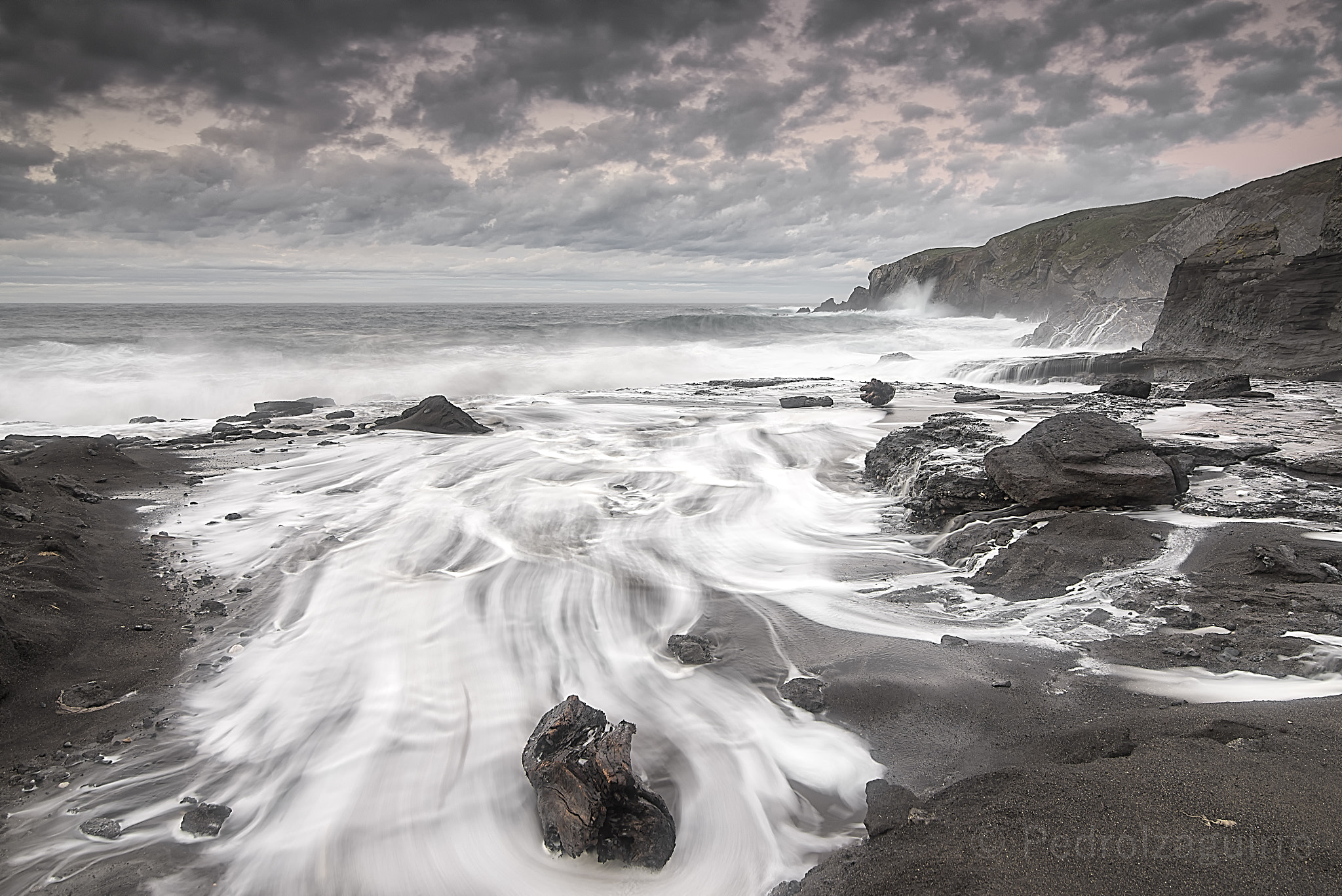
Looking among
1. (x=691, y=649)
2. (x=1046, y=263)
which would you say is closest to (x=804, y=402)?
(x=691, y=649)

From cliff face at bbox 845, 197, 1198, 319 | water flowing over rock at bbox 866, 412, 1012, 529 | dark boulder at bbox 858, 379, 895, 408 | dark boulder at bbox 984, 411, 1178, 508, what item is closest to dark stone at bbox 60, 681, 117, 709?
water flowing over rock at bbox 866, 412, 1012, 529

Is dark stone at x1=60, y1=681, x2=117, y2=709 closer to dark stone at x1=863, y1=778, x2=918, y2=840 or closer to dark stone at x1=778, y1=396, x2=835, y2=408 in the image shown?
dark stone at x1=863, y1=778, x2=918, y2=840

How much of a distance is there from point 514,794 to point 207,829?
4.83 ft

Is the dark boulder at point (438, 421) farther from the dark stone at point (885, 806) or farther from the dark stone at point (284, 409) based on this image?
the dark stone at point (885, 806)

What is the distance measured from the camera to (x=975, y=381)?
21281 mm

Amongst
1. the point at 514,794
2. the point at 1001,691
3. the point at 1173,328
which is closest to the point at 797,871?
the point at 514,794

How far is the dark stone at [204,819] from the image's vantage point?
3.28 m

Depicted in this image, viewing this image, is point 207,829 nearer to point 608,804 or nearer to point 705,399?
point 608,804

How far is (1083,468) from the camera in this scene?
632cm

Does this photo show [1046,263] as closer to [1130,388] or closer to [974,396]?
[974,396]

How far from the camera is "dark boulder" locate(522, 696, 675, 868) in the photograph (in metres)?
3.11

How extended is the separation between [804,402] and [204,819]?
14721 mm

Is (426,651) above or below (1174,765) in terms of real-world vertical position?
below

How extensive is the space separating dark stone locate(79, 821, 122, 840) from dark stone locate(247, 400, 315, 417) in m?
14.6
